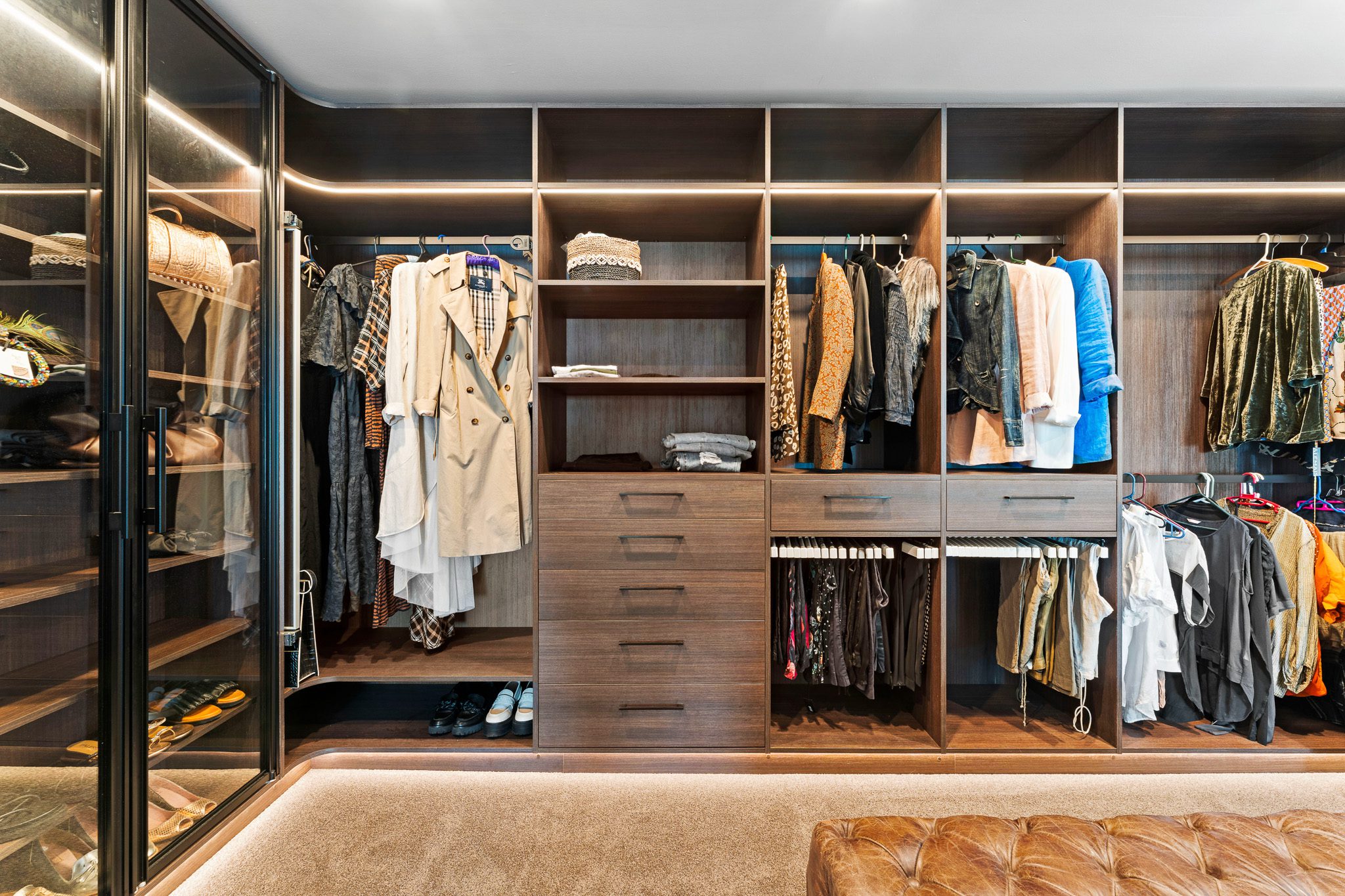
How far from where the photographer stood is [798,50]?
183 cm

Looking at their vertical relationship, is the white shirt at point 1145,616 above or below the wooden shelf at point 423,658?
above

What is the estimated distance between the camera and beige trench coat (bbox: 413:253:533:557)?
6.92ft

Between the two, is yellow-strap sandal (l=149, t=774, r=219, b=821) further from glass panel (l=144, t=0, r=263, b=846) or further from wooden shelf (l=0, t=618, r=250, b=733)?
wooden shelf (l=0, t=618, r=250, b=733)

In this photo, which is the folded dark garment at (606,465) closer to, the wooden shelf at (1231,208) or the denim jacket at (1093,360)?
the denim jacket at (1093,360)

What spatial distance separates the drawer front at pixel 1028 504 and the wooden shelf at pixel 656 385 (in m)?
0.81

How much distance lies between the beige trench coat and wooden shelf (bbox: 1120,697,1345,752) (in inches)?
92.9

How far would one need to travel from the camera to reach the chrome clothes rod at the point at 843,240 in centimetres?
227

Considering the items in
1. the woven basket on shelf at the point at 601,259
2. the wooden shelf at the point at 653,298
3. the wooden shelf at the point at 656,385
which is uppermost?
the woven basket on shelf at the point at 601,259

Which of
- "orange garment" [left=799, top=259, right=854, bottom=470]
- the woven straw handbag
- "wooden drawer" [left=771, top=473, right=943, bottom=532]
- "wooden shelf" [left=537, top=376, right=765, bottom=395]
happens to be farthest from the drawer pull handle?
the woven straw handbag

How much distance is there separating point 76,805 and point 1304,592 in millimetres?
3691

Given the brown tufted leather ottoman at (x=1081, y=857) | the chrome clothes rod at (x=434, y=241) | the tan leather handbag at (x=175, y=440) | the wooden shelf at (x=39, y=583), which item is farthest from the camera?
the chrome clothes rod at (x=434, y=241)

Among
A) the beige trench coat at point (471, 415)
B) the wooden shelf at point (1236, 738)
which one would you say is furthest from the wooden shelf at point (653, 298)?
the wooden shelf at point (1236, 738)

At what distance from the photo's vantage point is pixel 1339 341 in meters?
2.18

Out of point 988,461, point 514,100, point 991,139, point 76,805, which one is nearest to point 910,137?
point 991,139
